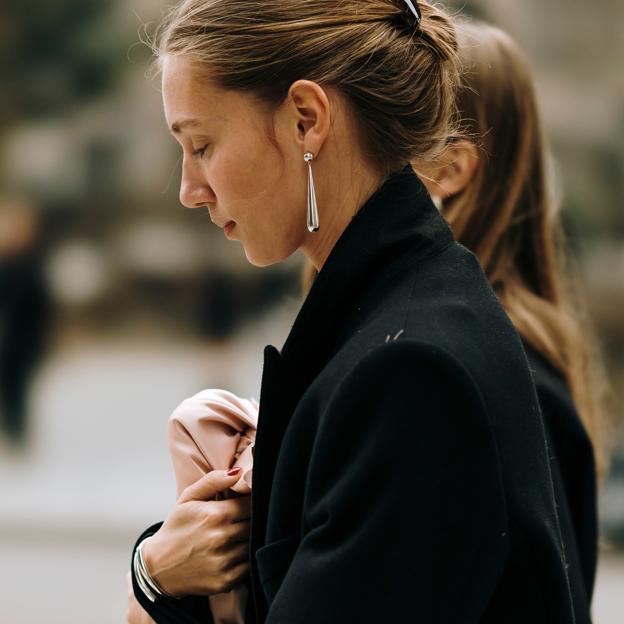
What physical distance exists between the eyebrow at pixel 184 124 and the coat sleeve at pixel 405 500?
0.40m

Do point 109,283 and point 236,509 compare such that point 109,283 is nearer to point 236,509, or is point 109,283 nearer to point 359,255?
point 236,509

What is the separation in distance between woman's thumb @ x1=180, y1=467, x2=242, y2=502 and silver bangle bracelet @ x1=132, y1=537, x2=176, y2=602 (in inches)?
4.1

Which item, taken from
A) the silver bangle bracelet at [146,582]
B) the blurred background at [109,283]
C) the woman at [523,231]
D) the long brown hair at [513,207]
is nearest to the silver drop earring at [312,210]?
the silver bangle bracelet at [146,582]

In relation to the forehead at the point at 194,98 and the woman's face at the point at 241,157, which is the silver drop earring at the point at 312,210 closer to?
the woman's face at the point at 241,157

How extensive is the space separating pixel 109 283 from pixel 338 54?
5.26m

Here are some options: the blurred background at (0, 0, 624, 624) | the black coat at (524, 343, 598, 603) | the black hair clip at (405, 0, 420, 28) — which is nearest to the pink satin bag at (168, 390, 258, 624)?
the black hair clip at (405, 0, 420, 28)

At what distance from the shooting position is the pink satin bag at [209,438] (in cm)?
152

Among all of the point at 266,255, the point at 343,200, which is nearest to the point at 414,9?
the point at 343,200

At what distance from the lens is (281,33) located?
132 centimetres

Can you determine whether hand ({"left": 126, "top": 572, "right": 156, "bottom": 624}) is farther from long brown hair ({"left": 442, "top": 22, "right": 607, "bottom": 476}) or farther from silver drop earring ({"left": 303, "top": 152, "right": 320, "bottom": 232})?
long brown hair ({"left": 442, "top": 22, "right": 607, "bottom": 476})

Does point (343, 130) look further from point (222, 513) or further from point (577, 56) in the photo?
point (577, 56)

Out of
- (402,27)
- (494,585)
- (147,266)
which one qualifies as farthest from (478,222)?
(147,266)

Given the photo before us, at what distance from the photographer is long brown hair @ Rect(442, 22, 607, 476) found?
2.19 m

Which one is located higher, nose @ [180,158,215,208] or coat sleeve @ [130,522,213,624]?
nose @ [180,158,215,208]
